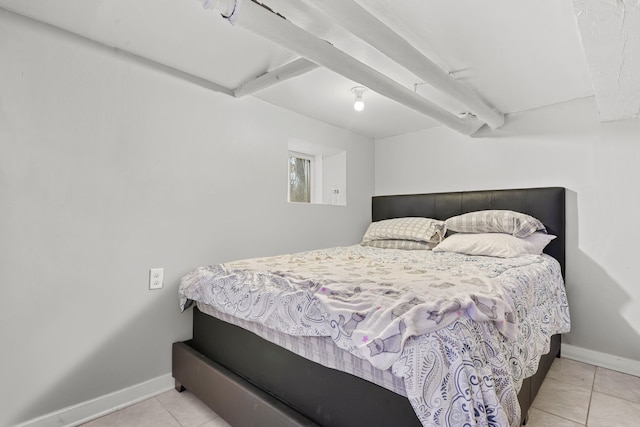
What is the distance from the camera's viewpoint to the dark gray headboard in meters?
2.54

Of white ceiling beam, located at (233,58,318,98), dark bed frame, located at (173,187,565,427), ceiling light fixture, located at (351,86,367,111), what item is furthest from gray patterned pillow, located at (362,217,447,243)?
white ceiling beam, located at (233,58,318,98)

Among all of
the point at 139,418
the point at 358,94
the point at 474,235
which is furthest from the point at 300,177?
the point at 139,418

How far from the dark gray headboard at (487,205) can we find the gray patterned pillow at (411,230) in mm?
270

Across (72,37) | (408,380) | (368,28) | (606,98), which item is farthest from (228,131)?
(606,98)

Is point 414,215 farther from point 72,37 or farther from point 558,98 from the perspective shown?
point 72,37

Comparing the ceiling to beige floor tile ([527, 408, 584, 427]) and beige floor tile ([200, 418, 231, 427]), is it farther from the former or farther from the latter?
beige floor tile ([200, 418, 231, 427])

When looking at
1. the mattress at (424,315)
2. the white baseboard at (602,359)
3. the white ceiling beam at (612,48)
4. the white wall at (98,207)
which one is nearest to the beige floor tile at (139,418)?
the white wall at (98,207)

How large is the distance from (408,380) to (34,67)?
2.15 metres

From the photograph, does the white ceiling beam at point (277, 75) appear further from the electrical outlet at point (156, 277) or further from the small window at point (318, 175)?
the electrical outlet at point (156, 277)

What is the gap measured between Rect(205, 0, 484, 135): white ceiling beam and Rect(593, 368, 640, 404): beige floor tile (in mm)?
2133

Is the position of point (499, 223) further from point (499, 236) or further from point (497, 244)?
point (497, 244)

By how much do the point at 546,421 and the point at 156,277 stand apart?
91.2 inches

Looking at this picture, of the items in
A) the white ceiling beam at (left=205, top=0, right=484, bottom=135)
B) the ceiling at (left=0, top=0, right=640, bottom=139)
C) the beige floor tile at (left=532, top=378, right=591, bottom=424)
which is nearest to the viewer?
the white ceiling beam at (left=205, top=0, right=484, bottom=135)

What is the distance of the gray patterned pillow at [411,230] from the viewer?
2.83m
